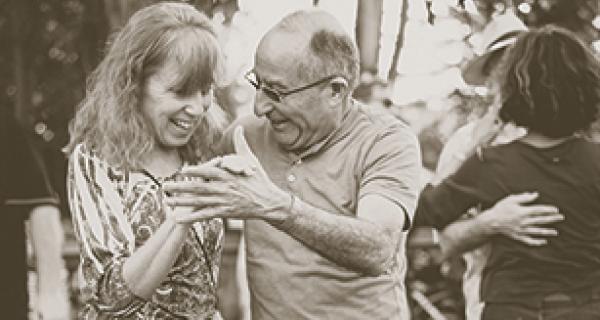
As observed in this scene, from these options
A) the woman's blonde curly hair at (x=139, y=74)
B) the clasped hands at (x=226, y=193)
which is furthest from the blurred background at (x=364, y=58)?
the clasped hands at (x=226, y=193)

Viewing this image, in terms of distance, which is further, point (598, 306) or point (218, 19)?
point (218, 19)

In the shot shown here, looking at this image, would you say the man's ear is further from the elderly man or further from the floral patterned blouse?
the floral patterned blouse

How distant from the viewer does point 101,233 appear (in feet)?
8.02

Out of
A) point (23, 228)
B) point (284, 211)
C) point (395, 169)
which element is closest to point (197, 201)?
point (284, 211)

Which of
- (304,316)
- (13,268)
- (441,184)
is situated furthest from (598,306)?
(13,268)

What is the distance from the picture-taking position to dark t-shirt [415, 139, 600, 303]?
3289mm

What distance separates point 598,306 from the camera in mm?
3301

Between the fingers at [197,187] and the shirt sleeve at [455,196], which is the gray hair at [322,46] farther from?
the shirt sleeve at [455,196]

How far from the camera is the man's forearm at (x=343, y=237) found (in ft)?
8.05

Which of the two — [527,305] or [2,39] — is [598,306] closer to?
[527,305]

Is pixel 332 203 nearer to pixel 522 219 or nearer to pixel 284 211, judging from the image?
pixel 284 211

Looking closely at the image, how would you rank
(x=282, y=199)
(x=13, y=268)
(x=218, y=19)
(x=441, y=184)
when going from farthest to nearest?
(x=218, y=19) → (x=441, y=184) → (x=13, y=268) → (x=282, y=199)

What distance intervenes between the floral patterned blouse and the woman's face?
9cm

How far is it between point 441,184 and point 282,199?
1136 mm
